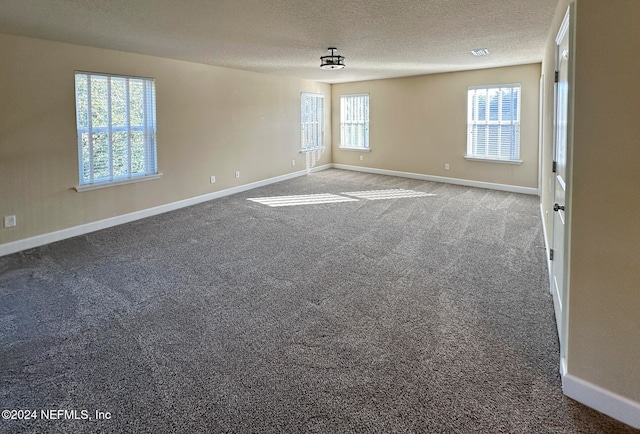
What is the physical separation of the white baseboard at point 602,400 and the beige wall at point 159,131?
5394mm

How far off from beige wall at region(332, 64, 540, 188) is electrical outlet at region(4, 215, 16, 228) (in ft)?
23.7

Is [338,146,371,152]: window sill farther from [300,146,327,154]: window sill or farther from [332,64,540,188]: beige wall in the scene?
[300,146,327,154]: window sill

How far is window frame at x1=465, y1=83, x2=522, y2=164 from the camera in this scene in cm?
725

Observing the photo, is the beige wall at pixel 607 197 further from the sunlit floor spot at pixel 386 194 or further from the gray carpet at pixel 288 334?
the sunlit floor spot at pixel 386 194

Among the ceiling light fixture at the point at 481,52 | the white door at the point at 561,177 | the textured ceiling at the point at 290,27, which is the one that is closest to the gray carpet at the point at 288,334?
the white door at the point at 561,177

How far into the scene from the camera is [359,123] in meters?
10.0

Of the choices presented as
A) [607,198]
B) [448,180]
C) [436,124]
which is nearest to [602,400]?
[607,198]

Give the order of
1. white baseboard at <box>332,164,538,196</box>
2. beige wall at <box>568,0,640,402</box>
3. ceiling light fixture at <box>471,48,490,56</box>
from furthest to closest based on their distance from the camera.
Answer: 1. white baseboard at <box>332,164,538,196</box>
2. ceiling light fixture at <box>471,48,490,56</box>
3. beige wall at <box>568,0,640,402</box>

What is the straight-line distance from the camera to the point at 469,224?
5.34 m

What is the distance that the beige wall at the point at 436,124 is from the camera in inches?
281

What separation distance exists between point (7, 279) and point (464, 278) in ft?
13.8

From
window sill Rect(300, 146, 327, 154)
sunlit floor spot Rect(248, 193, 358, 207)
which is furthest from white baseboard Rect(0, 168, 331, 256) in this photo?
window sill Rect(300, 146, 327, 154)

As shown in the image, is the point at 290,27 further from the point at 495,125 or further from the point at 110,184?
the point at 495,125

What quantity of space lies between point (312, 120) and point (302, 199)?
11.6ft
